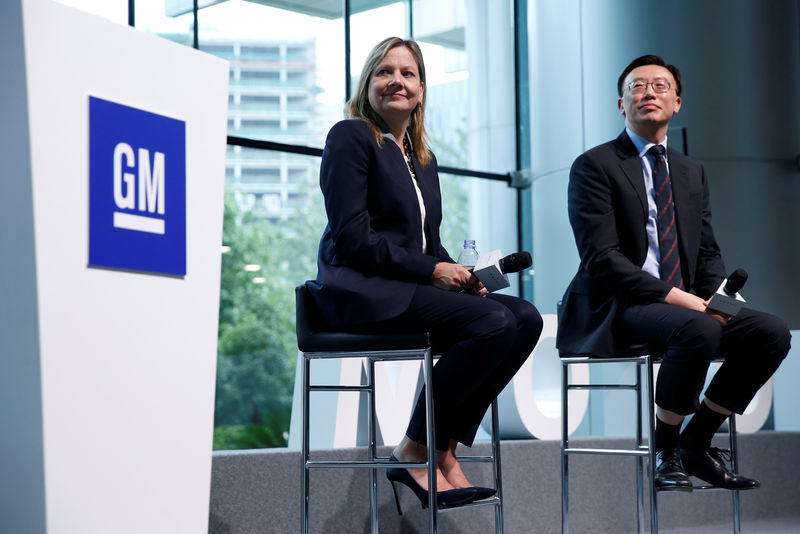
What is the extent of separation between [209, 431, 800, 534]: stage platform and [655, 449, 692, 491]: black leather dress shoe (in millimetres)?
978

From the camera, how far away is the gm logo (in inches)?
58.1

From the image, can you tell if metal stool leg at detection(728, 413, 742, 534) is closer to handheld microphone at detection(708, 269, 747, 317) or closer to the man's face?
handheld microphone at detection(708, 269, 747, 317)

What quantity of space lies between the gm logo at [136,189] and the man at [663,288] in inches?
61.7

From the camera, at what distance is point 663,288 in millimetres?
2746

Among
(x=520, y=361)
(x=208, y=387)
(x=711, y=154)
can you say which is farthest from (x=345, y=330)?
(x=711, y=154)

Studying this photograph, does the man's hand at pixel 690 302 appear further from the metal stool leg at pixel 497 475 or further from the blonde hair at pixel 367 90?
the blonde hair at pixel 367 90

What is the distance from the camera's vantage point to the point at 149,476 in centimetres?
159

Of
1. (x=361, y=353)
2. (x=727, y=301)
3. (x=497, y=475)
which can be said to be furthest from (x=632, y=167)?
(x=361, y=353)

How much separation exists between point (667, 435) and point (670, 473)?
127 millimetres

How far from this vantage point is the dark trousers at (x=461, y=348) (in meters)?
2.29

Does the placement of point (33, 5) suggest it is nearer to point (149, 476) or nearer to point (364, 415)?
point (149, 476)

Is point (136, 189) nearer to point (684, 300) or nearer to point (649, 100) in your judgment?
point (684, 300)

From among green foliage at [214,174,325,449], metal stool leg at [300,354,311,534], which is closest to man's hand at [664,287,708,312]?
metal stool leg at [300,354,311,534]

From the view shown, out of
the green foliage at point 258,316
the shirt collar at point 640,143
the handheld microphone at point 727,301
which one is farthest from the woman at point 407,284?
the green foliage at point 258,316
